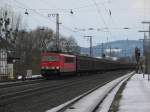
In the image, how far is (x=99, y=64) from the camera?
93625 millimetres

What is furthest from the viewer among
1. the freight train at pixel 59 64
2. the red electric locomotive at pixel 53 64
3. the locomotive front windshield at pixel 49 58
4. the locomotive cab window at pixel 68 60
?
the locomotive cab window at pixel 68 60

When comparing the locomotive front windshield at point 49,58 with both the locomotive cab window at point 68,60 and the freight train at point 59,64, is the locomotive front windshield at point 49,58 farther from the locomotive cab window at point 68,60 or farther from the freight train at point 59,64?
the locomotive cab window at point 68,60

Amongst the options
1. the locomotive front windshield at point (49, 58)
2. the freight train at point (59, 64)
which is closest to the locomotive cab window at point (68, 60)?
the freight train at point (59, 64)

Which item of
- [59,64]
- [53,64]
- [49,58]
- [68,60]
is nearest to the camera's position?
[59,64]

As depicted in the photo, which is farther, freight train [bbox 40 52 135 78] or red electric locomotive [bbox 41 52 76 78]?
freight train [bbox 40 52 135 78]

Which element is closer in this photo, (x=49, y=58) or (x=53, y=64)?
(x=53, y=64)

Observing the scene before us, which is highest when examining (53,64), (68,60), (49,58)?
(49,58)

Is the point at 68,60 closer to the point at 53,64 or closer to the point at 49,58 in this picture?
the point at 49,58

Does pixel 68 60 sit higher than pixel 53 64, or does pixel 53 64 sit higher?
pixel 68 60

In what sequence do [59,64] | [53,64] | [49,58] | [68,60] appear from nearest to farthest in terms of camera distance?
1. [59,64]
2. [53,64]
3. [49,58]
4. [68,60]

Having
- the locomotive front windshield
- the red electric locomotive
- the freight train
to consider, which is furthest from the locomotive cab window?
the locomotive front windshield

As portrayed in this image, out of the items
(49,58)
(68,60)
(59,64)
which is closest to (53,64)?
(59,64)

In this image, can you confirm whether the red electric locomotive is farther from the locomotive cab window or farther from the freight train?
the locomotive cab window

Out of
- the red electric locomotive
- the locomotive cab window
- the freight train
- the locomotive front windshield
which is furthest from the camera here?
the locomotive cab window
